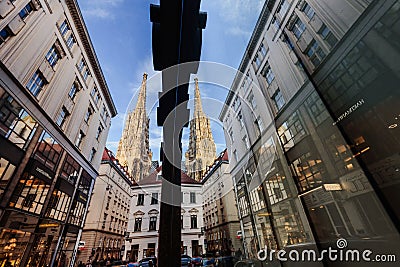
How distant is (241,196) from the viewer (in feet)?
13.6

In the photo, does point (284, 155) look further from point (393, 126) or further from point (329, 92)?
point (393, 126)

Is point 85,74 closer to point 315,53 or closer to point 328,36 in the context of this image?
point 315,53

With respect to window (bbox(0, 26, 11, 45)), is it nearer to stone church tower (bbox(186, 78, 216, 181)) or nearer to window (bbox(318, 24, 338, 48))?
stone church tower (bbox(186, 78, 216, 181))

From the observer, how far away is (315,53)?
468 centimetres

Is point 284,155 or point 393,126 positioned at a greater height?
point 284,155

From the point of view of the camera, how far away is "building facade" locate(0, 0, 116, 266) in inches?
192

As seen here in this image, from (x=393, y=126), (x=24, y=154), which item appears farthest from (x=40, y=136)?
(x=393, y=126)

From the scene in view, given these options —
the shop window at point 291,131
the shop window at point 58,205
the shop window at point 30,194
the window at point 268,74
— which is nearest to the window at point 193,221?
the shop window at point 291,131

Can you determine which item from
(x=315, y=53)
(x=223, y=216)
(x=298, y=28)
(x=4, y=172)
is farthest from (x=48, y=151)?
(x=298, y=28)

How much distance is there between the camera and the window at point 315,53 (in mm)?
4496

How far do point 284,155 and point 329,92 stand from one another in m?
2.10

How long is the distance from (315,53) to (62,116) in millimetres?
9456

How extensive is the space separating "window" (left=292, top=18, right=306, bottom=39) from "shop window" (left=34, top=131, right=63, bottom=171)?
9000 mm

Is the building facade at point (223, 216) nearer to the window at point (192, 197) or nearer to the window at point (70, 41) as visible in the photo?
the window at point (192, 197)
